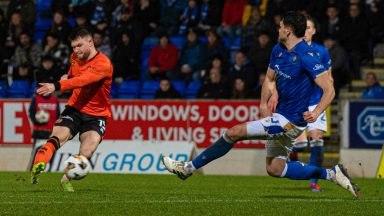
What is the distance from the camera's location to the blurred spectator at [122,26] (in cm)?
2486

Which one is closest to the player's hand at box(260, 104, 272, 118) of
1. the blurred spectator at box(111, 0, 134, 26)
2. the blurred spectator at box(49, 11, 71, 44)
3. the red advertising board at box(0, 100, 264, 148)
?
the red advertising board at box(0, 100, 264, 148)

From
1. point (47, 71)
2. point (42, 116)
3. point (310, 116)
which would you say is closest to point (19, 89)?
point (47, 71)

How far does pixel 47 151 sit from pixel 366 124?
27.8 ft

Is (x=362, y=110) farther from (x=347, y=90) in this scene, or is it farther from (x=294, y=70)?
(x=294, y=70)

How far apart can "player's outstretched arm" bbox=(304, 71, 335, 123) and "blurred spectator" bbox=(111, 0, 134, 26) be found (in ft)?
45.6

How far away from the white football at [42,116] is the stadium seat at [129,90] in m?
3.05

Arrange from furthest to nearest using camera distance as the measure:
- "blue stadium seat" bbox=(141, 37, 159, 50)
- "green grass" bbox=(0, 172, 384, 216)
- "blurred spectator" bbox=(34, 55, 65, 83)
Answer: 1. "blue stadium seat" bbox=(141, 37, 159, 50)
2. "blurred spectator" bbox=(34, 55, 65, 83)
3. "green grass" bbox=(0, 172, 384, 216)

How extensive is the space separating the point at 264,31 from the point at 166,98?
8.46 ft

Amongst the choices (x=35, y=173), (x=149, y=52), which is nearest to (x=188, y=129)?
(x=149, y=52)

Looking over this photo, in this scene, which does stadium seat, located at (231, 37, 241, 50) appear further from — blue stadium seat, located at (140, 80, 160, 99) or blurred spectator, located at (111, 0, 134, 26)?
blurred spectator, located at (111, 0, 134, 26)

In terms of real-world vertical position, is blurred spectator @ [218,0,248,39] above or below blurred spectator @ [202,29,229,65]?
above

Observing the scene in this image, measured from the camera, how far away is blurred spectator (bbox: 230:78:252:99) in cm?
2148

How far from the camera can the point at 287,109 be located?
12.2m

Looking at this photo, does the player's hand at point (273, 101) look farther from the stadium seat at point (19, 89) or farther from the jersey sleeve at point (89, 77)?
the stadium seat at point (19, 89)
